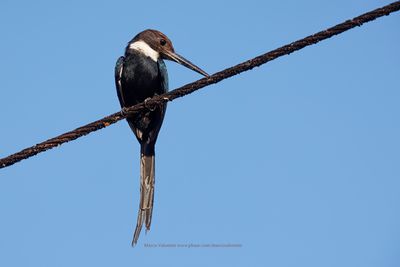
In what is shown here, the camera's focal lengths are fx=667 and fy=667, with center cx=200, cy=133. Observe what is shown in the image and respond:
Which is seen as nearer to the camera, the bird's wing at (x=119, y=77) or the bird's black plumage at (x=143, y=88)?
the bird's black plumage at (x=143, y=88)

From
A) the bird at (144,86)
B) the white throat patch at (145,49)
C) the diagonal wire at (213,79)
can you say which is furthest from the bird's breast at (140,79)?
the diagonal wire at (213,79)

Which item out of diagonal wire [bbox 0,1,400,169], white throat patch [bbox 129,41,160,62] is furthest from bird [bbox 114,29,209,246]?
diagonal wire [bbox 0,1,400,169]

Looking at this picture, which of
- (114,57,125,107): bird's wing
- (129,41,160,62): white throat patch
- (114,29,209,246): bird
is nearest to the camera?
(114,29,209,246): bird

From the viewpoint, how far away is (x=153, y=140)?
5906mm

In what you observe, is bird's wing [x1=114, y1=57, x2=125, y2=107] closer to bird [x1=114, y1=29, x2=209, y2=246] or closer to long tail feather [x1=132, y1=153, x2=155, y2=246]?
bird [x1=114, y1=29, x2=209, y2=246]

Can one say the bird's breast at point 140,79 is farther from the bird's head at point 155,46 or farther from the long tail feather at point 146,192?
the long tail feather at point 146,192

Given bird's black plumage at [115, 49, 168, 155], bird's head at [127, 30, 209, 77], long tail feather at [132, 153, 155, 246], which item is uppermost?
bird's head at [127, 30, 209, 77]

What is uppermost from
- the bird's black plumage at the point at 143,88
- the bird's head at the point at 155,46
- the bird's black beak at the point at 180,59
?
the bird's head at the point at 155,46

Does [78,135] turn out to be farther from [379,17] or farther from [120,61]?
[120,61]

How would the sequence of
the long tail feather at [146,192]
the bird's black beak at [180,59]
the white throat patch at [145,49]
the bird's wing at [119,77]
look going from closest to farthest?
the long tail feather at [146,192], the bird's black beak at [180,59], the bird's wing at [119,77], the white throat patch at [145,49]

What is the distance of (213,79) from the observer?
341cm

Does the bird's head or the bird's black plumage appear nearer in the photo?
the bird's black plumage

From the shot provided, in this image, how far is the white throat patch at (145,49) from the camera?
608cm

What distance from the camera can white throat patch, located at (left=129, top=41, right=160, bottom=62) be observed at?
20.0 feet
